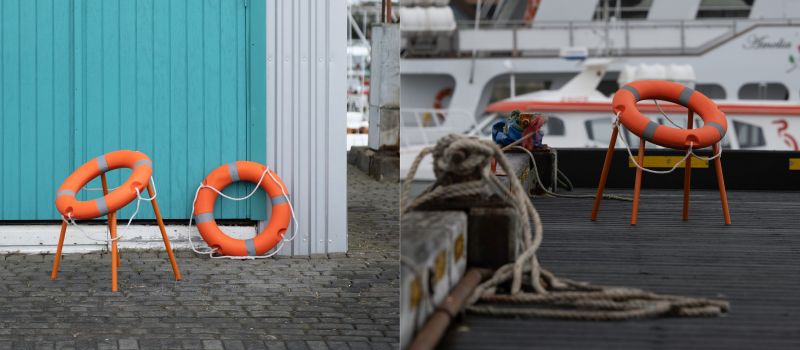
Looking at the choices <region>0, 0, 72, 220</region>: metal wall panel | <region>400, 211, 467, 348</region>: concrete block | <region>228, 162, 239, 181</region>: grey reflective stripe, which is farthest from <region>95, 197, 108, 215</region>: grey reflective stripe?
<region>400, 211, 467, 348</region>: concrete block

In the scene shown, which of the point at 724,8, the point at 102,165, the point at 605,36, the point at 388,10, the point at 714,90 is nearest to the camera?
the point at 102,165

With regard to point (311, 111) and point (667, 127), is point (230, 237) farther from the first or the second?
point (667, 127)

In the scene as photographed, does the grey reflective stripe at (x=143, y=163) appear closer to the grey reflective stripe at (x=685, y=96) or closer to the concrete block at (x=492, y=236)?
the grey reflective stripe at (x=685, y=96)

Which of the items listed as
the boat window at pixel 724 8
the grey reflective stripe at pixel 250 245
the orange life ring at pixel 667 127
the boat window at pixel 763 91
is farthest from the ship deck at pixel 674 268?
the boat window at pixel 724 8

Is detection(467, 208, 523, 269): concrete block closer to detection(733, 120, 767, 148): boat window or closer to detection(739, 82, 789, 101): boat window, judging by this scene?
detection(733, 120, 767, 148): boat window

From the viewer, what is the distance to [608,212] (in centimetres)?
798

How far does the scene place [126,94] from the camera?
1012 cm

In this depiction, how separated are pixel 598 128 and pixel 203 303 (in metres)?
21.8

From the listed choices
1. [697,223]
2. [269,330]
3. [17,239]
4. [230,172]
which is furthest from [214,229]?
[697,223]

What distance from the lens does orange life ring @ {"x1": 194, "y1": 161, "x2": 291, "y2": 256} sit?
379 inches

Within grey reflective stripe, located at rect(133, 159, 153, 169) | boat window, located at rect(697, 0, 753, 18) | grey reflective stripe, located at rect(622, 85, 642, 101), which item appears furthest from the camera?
boat window, located at rect(697, 0, 753, 18)

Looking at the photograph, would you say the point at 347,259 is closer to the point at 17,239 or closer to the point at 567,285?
the point at 17,239

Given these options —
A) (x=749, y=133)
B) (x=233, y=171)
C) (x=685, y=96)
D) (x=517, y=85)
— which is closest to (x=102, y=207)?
(x=233, y=171)

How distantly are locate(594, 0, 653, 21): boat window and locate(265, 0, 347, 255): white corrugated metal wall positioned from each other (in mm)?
29623
